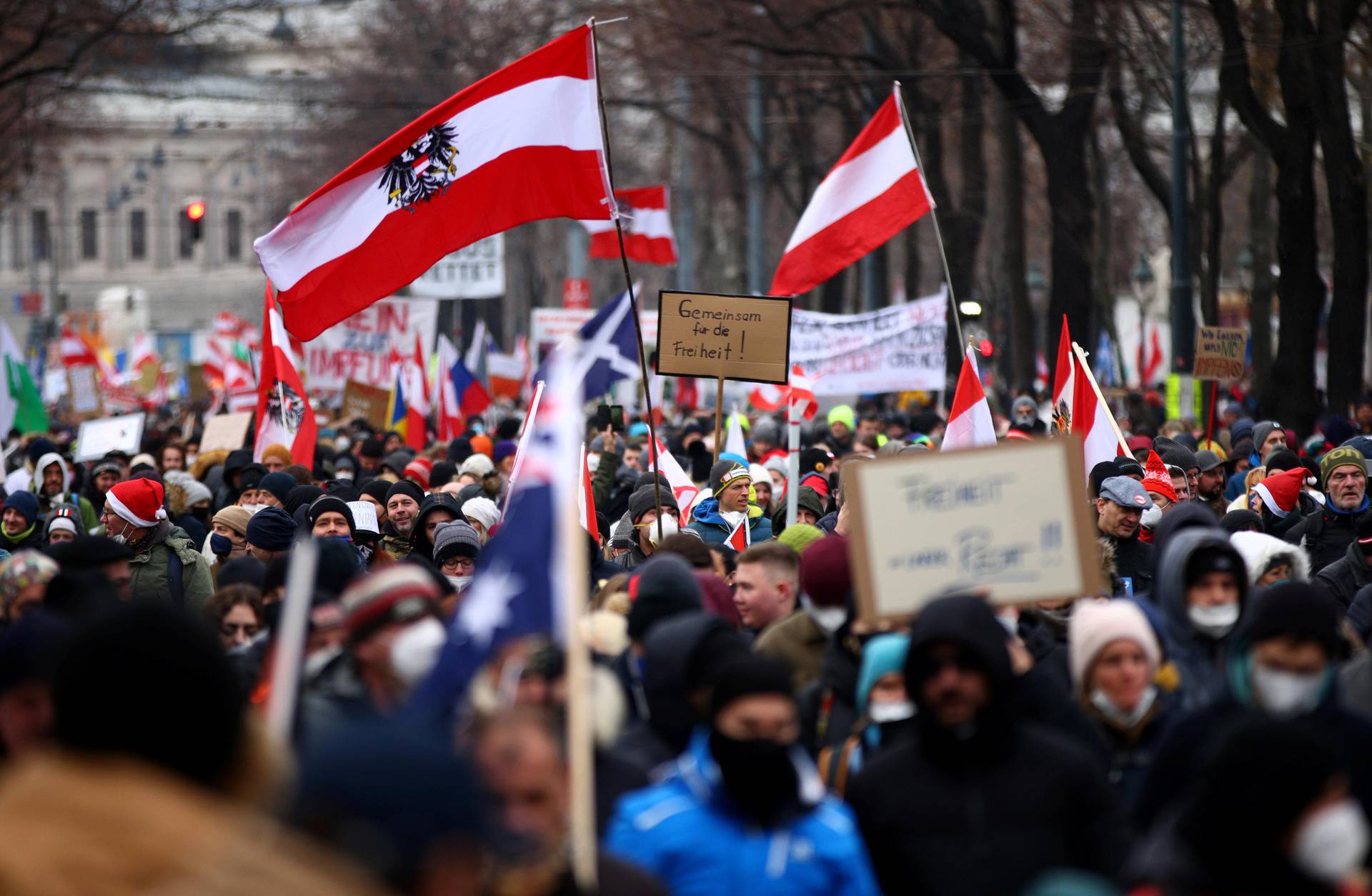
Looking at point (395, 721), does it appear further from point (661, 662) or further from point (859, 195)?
point (859, 195)

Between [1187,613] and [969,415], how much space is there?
15.0ft

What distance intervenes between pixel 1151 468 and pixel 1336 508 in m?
0.94

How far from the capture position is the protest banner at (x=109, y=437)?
650 inches

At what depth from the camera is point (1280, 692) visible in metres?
4.45

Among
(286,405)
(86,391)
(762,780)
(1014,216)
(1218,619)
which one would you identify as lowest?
(762,780)

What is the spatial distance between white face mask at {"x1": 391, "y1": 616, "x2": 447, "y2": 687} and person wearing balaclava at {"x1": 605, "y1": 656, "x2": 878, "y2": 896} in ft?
1.74

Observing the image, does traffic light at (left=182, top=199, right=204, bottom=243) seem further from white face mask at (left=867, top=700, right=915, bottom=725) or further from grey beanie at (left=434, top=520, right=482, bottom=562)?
white face mask at (left=867, top=700, right=915, bottom=725)

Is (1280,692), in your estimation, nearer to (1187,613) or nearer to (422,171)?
(1187,613)

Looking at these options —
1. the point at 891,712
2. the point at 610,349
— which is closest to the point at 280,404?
the point at 610,349

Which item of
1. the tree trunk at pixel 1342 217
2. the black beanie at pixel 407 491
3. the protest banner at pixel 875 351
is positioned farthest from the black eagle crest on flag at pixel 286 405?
the tree trunk at pixel 1342 217

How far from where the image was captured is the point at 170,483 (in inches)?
469

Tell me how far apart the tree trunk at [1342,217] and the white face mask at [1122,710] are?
46.3ft

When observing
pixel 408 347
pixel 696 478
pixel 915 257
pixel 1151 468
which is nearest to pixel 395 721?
pixel 1151 468

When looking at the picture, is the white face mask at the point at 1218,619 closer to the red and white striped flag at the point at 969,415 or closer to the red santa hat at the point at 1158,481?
the red santa hat at the point at 1158,481
